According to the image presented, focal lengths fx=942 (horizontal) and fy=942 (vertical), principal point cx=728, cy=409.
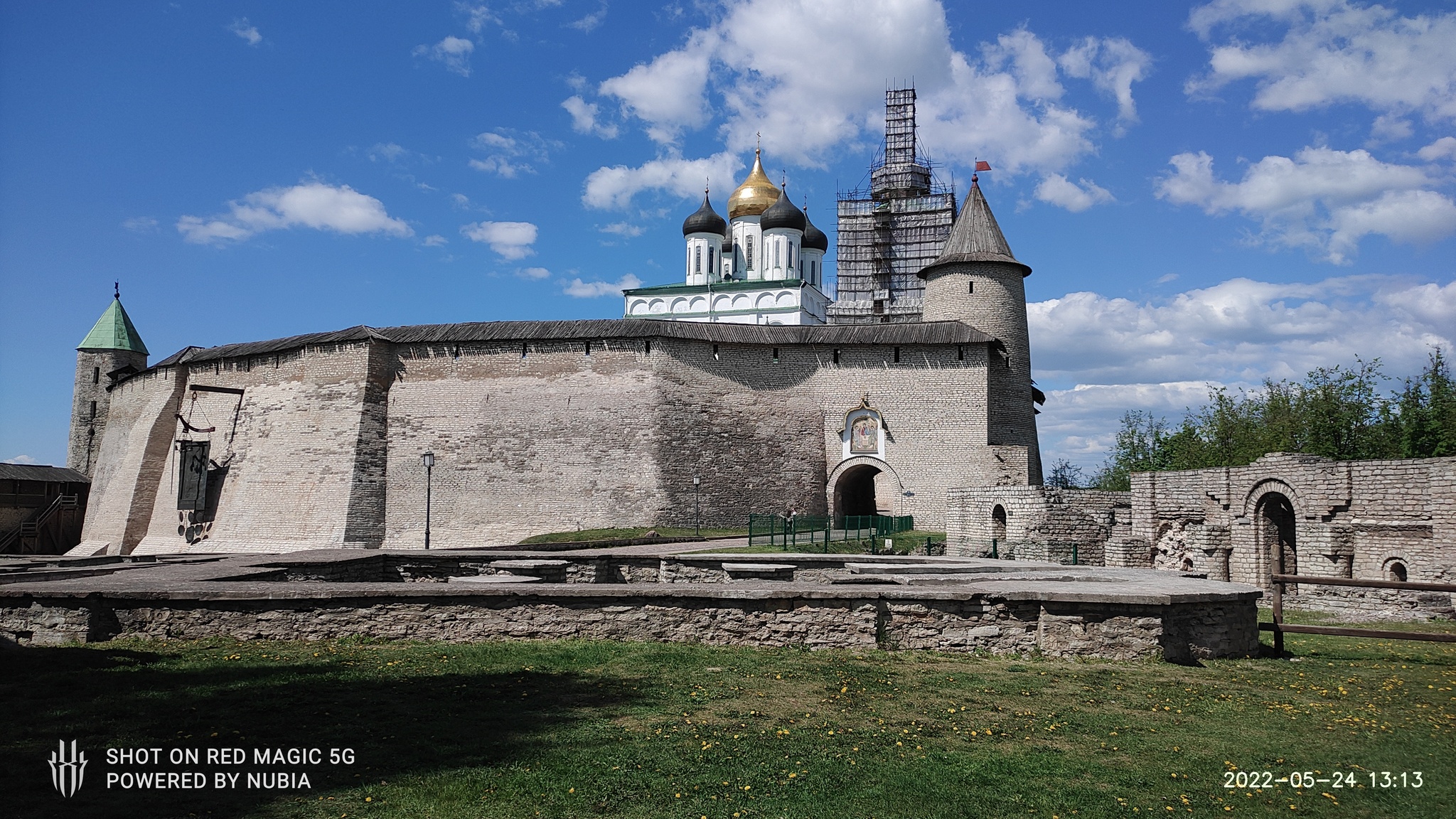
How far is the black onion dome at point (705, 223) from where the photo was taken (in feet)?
178

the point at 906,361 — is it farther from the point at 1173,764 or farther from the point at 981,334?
the point at 1173,764

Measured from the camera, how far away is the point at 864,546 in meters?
22.3

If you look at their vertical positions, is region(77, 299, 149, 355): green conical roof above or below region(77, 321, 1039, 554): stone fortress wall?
above

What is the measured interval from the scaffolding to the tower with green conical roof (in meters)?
38.4

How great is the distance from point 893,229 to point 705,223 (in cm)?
1301

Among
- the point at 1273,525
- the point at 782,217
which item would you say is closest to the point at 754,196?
the point at 782,217

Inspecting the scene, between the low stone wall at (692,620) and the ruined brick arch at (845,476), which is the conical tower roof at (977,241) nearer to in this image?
the ruined brick arch at (845,476)

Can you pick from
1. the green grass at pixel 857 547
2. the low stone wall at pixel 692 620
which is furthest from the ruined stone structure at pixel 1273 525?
the low stone wall at pixel 692 620

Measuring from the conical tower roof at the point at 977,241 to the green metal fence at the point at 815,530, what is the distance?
34.5 ft

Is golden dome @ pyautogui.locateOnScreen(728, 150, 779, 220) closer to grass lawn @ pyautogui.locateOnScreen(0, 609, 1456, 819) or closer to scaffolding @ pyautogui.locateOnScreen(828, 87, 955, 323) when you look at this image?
scaffolding @ pyautogui.locateOnScreen(828, 87, 955, 323)

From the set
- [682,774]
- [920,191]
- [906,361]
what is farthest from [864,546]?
[920,191]

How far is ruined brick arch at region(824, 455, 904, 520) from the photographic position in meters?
32.4

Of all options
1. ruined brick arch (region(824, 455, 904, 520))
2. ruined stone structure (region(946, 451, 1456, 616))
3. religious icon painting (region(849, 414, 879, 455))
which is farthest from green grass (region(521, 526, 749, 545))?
ruined stone structure (region(946, 451, 1456, 616))

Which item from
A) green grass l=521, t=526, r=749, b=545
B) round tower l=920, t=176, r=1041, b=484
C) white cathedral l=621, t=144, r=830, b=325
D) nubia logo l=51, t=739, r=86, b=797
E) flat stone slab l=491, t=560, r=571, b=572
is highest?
white cathedral l=621, t=144, r=830, b=325
